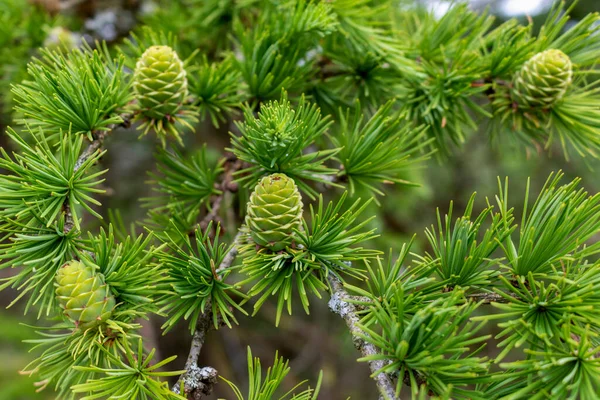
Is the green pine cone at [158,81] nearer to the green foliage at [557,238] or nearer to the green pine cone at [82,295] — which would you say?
the green pine cone at [82,295]

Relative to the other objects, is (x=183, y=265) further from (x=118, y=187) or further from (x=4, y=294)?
(x=4, y=294)

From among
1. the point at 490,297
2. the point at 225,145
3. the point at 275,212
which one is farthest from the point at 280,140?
the point at 225,145

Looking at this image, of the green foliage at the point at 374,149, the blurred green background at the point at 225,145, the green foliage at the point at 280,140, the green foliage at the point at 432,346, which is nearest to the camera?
the green foliage at the point at 432,346

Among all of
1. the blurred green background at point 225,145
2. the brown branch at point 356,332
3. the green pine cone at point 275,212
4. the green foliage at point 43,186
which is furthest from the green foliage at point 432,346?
the blurred green background at point 225,145

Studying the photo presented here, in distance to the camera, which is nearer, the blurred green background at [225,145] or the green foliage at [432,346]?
the green foliage at [432,346]

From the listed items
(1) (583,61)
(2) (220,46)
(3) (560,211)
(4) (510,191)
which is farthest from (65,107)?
(4) (510,191)


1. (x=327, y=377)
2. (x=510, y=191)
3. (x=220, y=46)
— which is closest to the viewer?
(x=220, y=46)
